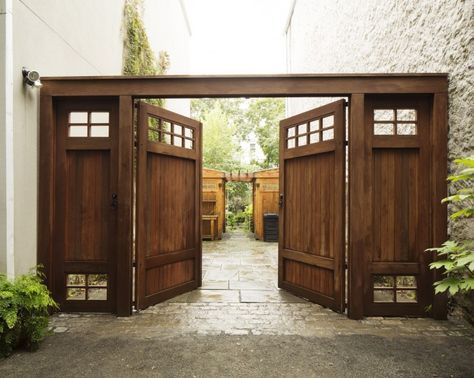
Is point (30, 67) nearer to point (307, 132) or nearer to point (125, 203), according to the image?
point (125, 203)

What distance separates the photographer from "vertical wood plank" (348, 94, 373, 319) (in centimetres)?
373

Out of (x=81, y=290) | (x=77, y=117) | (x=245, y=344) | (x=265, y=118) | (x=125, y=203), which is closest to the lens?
(x=245, y=344)

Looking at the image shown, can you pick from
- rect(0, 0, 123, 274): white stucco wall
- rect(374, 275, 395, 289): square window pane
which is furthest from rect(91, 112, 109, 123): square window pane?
rect(374, 275, 395, 289): square window pane

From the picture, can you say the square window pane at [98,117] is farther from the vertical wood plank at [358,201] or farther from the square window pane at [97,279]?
the vertical wood plank at [358,201]

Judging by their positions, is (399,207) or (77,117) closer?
(399,207)

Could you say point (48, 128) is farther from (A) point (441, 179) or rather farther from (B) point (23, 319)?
(A) point (441, 179)

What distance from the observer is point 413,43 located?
4.38 metres

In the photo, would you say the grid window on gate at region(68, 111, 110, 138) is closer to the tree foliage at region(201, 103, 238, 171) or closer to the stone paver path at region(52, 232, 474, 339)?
the stone paver path at region(52, 232, 474, 339)

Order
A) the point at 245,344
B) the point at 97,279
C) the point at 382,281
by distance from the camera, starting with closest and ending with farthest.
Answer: the point at 245,344 < the point at 97,279 < the point at 382,281

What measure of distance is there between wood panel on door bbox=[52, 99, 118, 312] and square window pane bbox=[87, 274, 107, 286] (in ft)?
2.71

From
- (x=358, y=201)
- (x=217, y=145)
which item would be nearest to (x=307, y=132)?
(x=358, y=201)

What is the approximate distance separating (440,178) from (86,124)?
452 centimetres

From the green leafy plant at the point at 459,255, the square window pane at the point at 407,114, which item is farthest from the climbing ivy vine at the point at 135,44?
the green leafy plant at the point at 459,255

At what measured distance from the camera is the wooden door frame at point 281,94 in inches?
145
